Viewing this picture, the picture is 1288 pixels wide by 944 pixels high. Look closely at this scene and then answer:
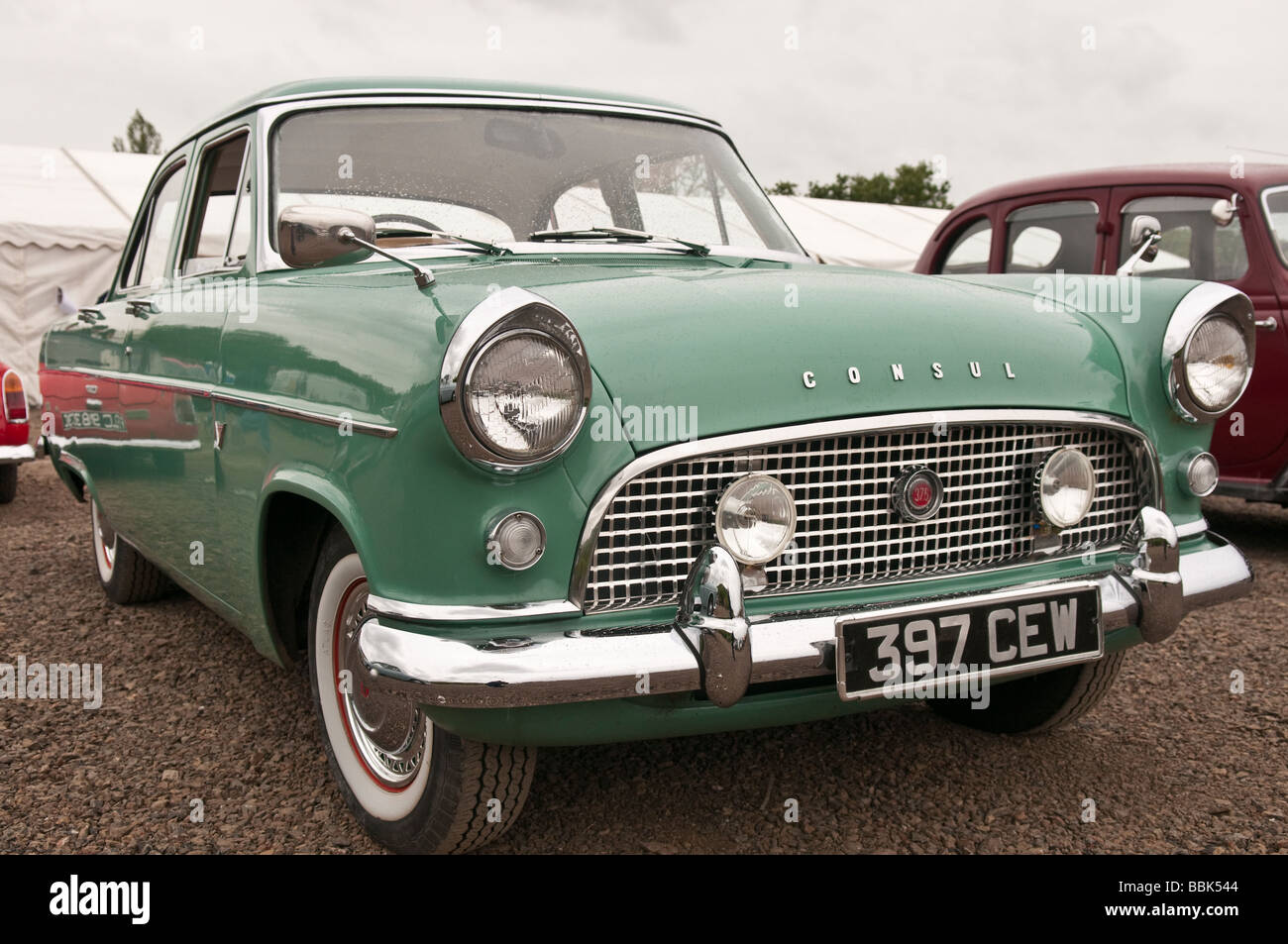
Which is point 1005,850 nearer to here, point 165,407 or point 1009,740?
point 1009,740

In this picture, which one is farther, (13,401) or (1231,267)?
(13,401)

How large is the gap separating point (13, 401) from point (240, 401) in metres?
4.76

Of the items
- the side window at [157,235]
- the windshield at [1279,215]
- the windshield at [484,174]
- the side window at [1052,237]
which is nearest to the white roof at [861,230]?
the side window at [1052,237]

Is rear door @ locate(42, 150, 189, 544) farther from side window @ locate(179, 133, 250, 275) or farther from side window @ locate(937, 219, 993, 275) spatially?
side window @ locate(937, 219, 993, 275)

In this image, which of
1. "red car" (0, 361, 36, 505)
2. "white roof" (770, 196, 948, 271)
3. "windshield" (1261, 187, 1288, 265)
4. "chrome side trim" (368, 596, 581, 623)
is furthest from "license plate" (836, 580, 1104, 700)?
"white roof" (770, 196, 948, 271)

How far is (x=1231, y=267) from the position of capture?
205 inches

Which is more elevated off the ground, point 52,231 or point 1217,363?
point 52,231

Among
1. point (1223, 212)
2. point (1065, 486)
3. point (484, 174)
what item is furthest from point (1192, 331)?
point (1223, 212)

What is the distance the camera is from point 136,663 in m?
3.60

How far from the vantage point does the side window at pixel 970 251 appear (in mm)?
6285

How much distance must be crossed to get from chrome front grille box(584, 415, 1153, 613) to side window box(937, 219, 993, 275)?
403cm

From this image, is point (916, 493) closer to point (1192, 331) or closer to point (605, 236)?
point (1192, 331)
